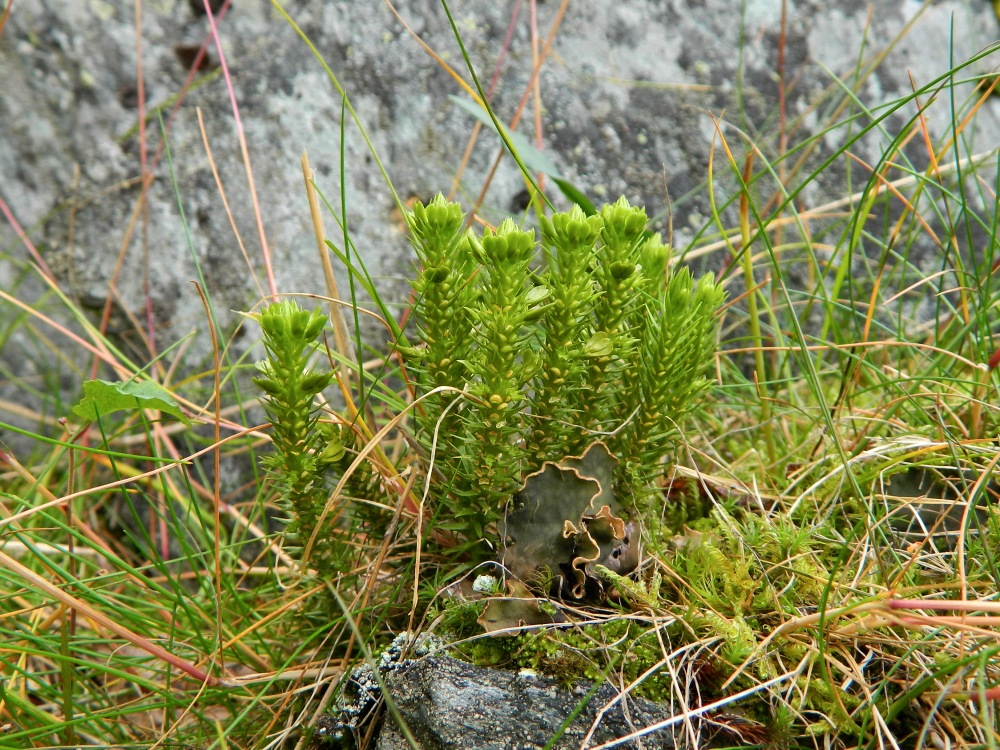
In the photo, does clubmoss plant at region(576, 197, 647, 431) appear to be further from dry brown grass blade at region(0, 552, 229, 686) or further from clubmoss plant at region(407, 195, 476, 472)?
dry brown grass blade at region(0, 552, 229, 686)

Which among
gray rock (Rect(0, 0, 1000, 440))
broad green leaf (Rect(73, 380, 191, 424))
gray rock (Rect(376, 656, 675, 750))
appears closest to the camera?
Result: gray rock (Rect(376, 656, 675, 750))

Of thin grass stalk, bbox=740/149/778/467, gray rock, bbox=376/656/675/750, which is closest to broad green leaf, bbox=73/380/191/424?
gray rock, bbox=376/656/675/750

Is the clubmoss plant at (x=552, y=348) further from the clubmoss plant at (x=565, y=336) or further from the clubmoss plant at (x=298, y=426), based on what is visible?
the clubmoss plant at (x=298, y=426)

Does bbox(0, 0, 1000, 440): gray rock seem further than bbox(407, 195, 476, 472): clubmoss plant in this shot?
Yes

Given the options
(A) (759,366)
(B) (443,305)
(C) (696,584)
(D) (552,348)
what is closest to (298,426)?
(B) (443,305)

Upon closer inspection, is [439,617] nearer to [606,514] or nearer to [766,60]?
[606,514]

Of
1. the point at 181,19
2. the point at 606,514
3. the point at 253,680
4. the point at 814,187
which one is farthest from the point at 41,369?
the point at 814,187

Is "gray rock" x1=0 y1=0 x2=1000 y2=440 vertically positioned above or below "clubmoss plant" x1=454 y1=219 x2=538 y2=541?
above
